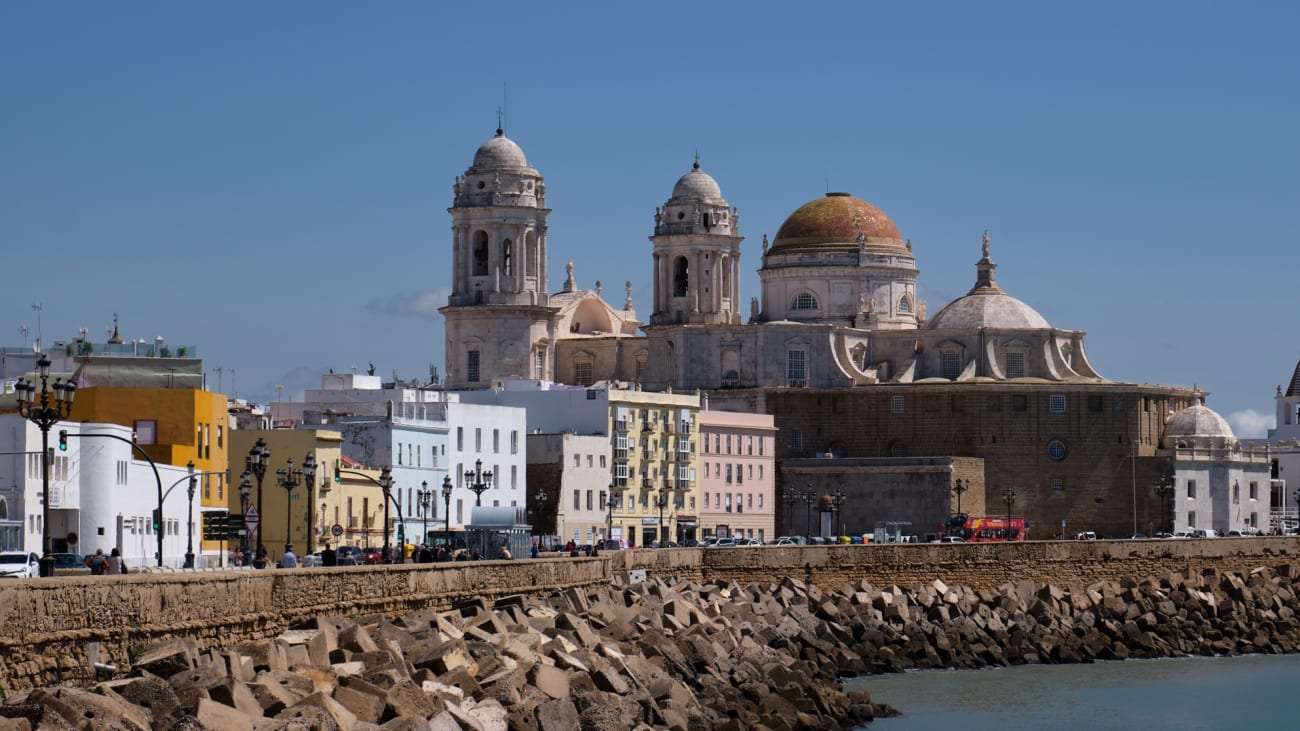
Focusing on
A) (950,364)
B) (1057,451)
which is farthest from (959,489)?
(950,364)

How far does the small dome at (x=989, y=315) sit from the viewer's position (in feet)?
334

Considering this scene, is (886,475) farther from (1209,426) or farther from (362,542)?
(362,542)

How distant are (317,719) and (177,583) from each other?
11.2 feet

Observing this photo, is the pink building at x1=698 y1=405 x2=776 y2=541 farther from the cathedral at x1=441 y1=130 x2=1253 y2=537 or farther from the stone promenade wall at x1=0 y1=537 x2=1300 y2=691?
the stone promenade wall at x1=0 y1=537 x2=1300 y2=691

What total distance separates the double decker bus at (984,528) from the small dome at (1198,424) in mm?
10531

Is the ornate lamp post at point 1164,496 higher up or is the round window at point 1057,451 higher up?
the round window at point 1057,451

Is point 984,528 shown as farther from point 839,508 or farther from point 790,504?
point 790,504

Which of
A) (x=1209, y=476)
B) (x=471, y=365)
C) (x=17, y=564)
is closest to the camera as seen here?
(x=17, y=564)

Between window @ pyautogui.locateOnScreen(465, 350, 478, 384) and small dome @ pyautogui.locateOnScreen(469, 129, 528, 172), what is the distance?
285 inches

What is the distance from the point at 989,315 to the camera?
102125mm

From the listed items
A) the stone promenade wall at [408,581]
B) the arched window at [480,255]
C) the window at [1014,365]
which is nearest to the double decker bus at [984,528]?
the window at [1014,365]

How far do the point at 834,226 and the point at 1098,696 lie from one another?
67.6m

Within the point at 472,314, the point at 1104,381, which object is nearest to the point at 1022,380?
the point at 1104,381

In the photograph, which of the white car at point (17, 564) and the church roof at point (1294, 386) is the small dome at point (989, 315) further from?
the white car at point (17, 564)
